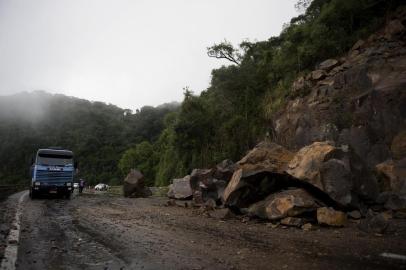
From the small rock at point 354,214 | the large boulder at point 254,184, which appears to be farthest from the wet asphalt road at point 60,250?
the small rock at point 354,214

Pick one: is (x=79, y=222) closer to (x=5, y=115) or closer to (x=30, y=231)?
(x=30, y=231)

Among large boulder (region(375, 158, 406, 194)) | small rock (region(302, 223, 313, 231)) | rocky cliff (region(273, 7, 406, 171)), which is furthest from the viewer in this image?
rocky cliff (region(273, 7, 406, 171))

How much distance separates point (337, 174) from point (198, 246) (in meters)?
5.89

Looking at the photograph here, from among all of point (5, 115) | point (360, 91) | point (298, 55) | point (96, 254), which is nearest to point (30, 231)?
point (96, 254)

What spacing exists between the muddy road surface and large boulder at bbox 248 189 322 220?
547 mm

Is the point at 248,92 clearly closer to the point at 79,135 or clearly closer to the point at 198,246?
the point at 198,246

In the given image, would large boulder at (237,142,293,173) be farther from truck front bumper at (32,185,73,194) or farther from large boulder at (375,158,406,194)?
truck front bumper at (32,185,73,194)

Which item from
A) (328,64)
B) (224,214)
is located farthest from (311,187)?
(328,64)

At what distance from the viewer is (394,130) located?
15094 millimetres

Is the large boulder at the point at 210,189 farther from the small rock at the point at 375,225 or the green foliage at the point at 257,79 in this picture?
the green foliage at the point at 257,79

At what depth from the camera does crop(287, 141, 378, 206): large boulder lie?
10891 millimetres

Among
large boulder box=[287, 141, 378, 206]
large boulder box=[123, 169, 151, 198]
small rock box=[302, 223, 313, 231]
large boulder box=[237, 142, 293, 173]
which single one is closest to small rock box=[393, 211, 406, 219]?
large boulder box=[287, 141, 378, 206]

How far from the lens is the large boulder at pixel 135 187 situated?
2662cm

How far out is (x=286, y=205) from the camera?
1089 cm
